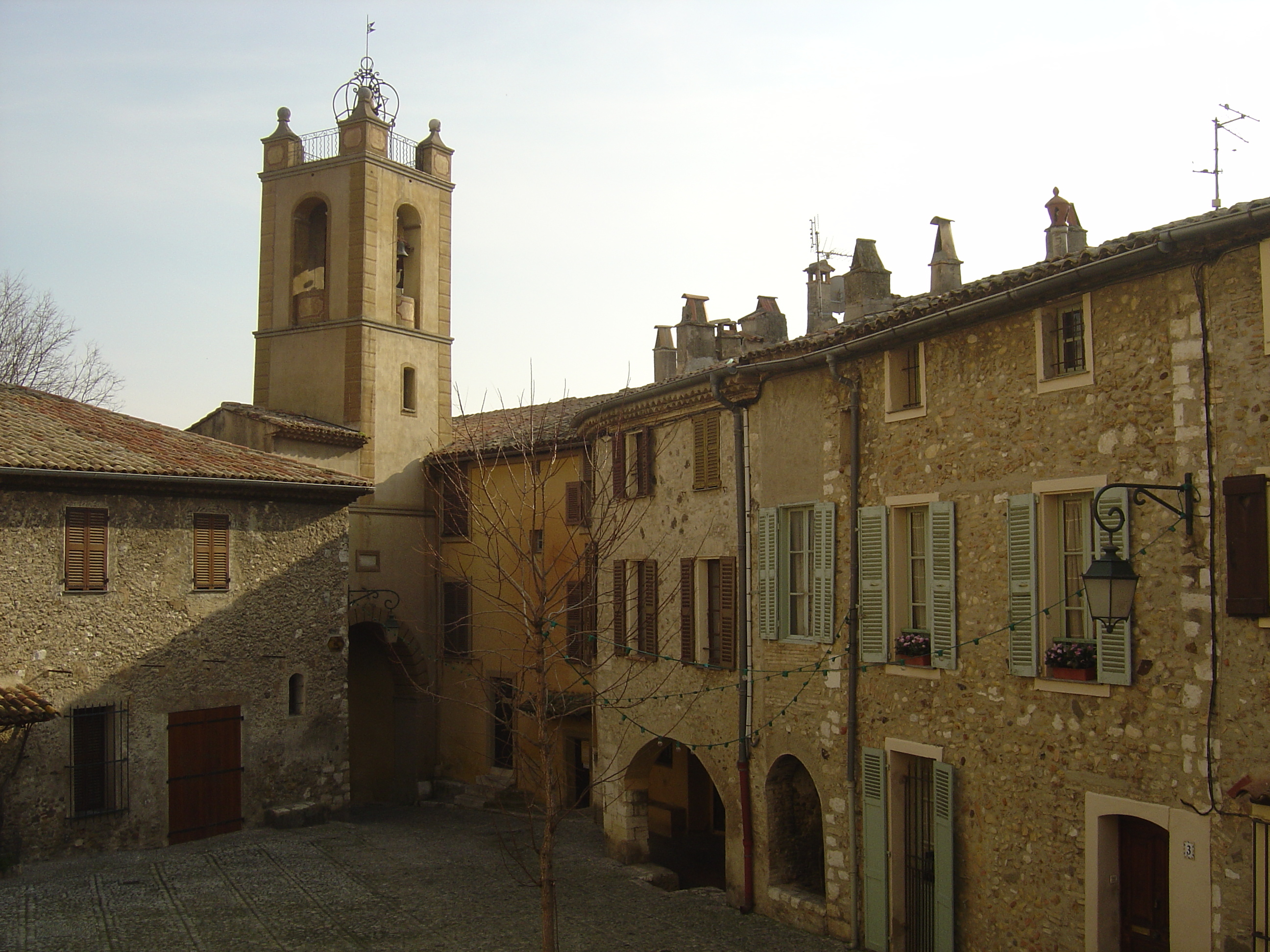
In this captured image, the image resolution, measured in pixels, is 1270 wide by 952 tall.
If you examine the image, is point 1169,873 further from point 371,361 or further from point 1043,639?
point 371,361

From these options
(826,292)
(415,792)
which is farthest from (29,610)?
(826,292)

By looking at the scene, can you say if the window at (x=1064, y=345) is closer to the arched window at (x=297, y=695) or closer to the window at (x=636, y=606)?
the window at (x=636, y=606)

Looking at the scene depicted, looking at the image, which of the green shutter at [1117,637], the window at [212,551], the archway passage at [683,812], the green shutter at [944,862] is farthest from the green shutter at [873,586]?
the window at [212,551]

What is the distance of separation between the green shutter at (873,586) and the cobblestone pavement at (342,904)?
12.0ft

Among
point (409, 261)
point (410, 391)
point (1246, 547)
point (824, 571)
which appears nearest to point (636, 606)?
point (824, 571)

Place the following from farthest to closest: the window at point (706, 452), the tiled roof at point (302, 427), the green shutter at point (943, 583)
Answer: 1. the tiled roof at point (302, 427)
2. the window at point (706, 452)
3. the green shutter at point (943, 583)

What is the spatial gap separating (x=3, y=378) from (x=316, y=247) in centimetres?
976

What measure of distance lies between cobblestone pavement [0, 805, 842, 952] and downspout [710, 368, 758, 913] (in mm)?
682

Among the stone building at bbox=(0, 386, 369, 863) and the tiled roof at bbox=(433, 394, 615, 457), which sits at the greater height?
the tiled roof at bbox=(433, 394, 615, 457)

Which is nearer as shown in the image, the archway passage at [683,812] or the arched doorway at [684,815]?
the arched doorway at [684,815]

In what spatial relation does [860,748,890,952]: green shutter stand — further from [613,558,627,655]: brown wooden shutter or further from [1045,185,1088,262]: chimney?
[1045,185,1088,262]: chimney

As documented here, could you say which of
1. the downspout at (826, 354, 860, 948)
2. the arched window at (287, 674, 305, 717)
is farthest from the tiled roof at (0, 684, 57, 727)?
the downspout at (826, 354, 860, 948)

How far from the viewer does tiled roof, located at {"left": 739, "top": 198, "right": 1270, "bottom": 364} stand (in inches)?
393

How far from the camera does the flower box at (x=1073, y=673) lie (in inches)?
424
